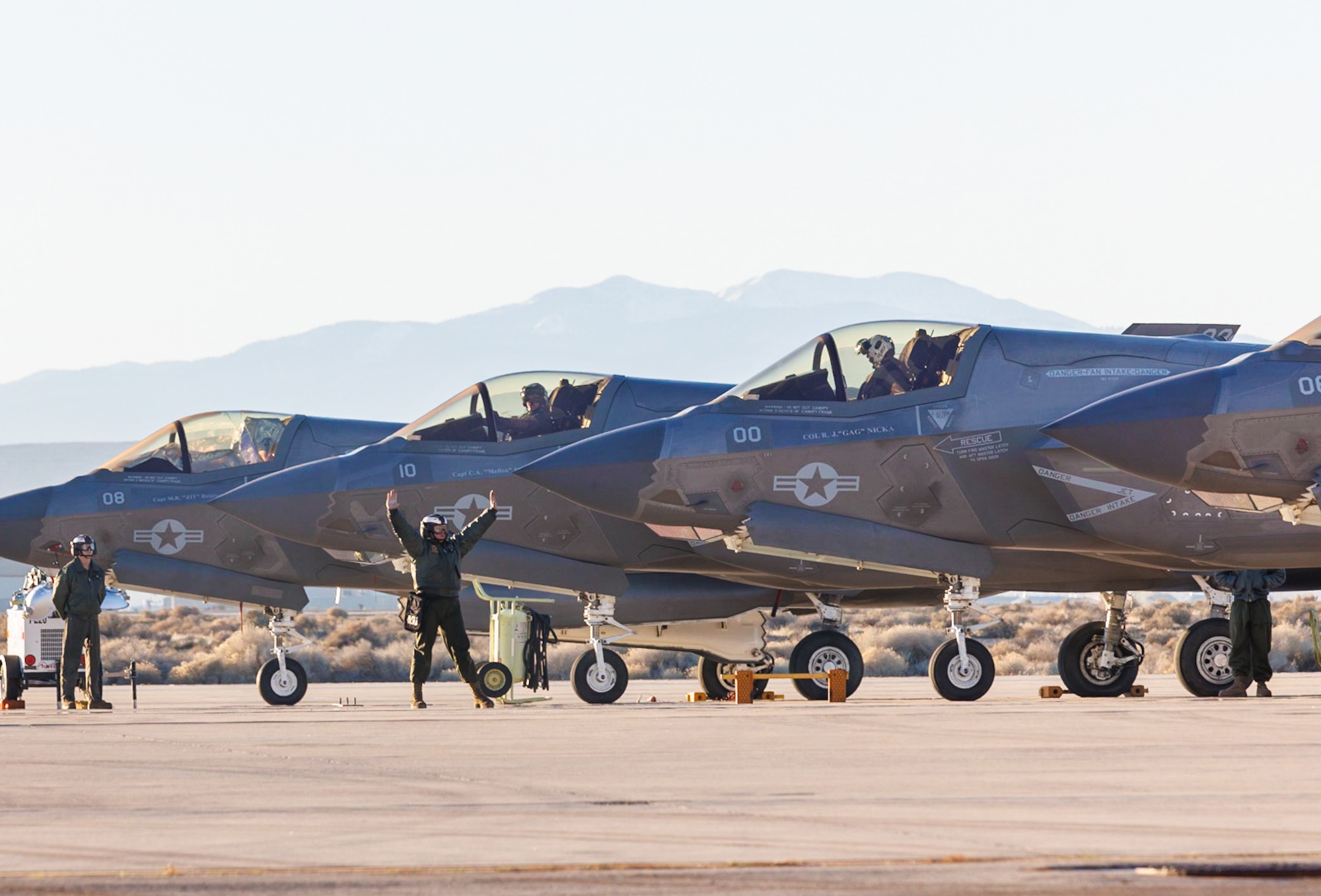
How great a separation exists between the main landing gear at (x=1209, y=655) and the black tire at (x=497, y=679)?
643 cm

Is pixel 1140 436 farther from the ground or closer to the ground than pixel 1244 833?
farther from the ground

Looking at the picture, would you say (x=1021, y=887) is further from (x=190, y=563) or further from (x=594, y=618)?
(x=190, y=563)

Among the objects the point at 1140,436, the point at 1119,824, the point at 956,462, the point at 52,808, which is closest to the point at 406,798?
the point at 52,808

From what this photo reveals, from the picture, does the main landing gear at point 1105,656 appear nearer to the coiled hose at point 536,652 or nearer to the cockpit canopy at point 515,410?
the coiled hose at point 536,652

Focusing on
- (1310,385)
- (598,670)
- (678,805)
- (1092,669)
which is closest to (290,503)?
(598,670)

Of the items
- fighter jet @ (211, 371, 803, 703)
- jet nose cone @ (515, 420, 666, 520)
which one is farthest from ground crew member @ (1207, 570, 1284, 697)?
jet nose cone @ (515, 420, 666, 520)

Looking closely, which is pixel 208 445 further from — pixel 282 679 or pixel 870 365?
pixel 870 365

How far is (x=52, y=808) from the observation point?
7551mm

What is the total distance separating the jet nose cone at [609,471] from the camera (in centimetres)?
1636

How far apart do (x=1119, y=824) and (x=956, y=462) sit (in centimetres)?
987

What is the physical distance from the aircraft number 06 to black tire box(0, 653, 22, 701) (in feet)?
44.3

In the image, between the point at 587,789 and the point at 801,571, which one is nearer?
the point at 587,789

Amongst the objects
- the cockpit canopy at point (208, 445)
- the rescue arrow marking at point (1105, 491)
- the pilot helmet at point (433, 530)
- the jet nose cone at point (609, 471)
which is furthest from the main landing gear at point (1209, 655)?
the cockpit canopy at point (208, 445)

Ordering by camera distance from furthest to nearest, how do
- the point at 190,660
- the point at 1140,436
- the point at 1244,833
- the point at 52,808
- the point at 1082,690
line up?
the point at 190,660 < the point at 1082,690 < the point at 1140,436 < the point at 52,808 < the point at 1244,833
